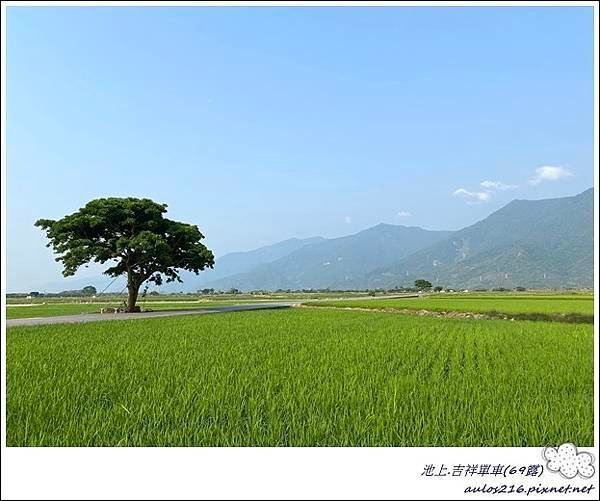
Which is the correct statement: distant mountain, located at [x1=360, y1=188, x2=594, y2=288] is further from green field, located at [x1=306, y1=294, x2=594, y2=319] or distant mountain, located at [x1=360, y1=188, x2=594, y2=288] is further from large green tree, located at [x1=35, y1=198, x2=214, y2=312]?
large green tree, located at [x1=35, y1=198, x2=214, y2=312]

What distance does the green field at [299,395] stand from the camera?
3217 millimetres

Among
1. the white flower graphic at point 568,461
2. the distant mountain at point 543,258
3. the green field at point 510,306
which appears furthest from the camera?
the distant mountain at point 543,258

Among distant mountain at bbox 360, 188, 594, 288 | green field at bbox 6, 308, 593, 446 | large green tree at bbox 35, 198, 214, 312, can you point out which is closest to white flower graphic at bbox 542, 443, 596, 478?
green field at bbox 6, 308, 593, 446

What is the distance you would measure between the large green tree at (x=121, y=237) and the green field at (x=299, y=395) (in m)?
13.1

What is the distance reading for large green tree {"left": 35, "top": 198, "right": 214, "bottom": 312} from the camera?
2059cm

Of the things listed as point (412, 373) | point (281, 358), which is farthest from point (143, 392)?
point (412, 373)

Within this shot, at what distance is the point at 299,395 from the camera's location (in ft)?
14.0

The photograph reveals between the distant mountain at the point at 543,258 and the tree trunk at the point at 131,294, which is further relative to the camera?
the distant mountain at the point at 543,258

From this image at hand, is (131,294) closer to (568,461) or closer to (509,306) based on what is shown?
(509,306)

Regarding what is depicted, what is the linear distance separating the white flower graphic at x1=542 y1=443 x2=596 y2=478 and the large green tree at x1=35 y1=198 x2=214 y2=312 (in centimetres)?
1938

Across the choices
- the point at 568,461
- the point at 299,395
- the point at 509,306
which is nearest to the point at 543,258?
the point at 509,306

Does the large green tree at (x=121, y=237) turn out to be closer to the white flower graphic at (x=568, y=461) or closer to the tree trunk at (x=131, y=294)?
the tree trunk at (x=131, y=294)

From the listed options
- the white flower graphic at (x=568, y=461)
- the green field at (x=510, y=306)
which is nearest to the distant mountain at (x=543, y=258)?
the green field at (x=510, y=306)

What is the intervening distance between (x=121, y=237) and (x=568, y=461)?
21034mm
